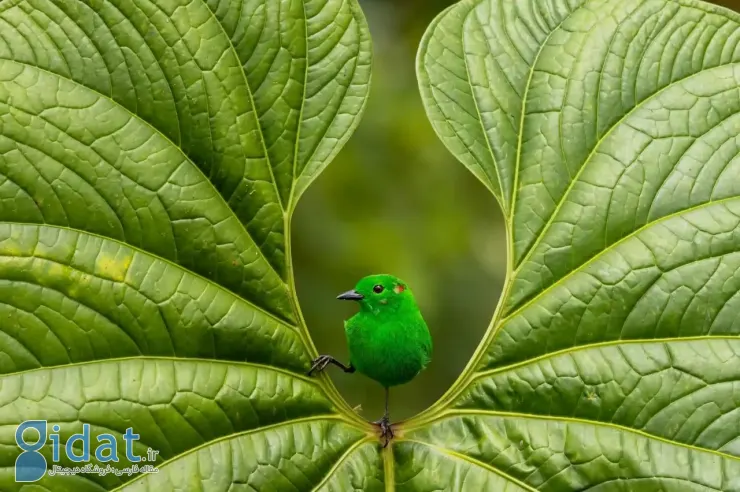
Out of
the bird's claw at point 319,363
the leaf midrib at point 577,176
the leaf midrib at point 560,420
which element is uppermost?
the leaf midrib at point 577,176

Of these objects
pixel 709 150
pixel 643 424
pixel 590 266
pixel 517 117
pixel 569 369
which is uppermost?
pixel 517 117

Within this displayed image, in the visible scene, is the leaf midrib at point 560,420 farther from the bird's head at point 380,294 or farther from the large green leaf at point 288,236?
the bird's head at point 380,294

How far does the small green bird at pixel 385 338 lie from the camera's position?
1.19 metres

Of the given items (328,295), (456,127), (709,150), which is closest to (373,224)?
(328,295)

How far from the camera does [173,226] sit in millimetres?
1118

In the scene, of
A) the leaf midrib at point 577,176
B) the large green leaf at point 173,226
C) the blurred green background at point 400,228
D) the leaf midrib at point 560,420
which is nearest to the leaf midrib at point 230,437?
the large green leaf at point 173,226

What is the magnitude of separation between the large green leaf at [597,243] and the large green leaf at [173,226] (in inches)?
7.9

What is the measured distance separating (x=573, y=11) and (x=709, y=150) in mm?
357

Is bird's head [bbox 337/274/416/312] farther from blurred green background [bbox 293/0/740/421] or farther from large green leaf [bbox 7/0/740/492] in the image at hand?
blurred green background [bbox 293/0/740/421]

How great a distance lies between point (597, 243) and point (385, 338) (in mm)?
411

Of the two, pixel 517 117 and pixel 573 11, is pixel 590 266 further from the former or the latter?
pixel 573 11

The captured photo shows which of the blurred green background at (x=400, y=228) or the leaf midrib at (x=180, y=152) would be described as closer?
the leaf midrib at (x=180, y=152)

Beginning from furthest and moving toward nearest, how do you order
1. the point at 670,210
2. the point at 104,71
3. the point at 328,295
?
the point at 328,295, the point at 670,210, the point at 104,71

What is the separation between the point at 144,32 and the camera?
44.3 inches
